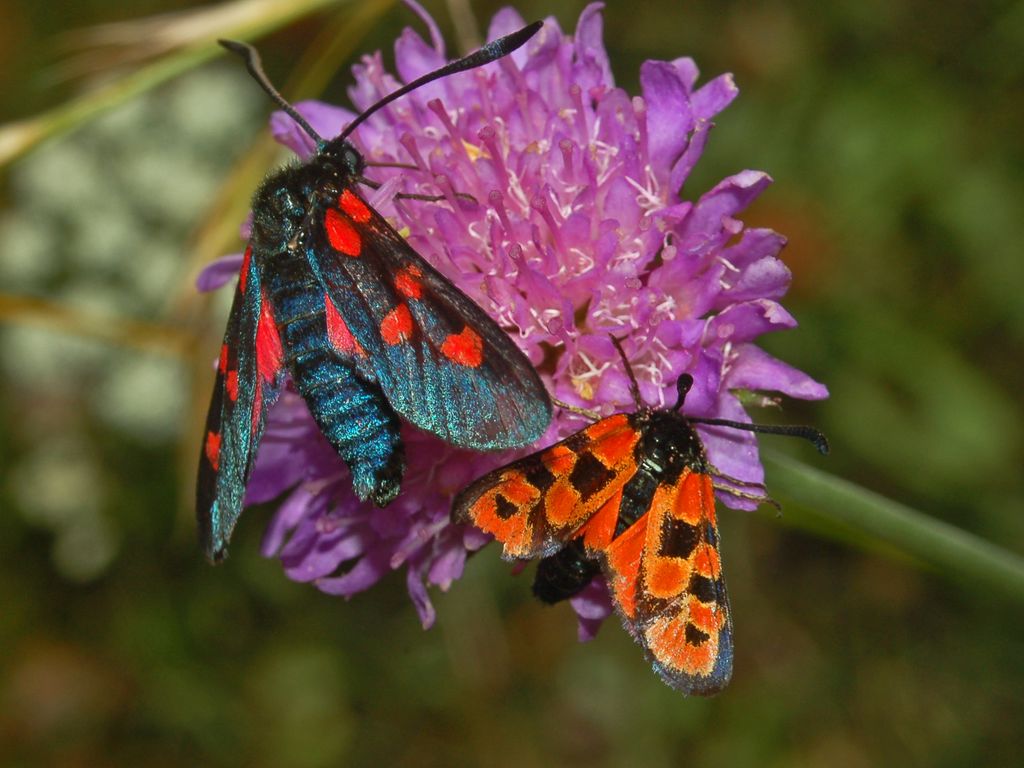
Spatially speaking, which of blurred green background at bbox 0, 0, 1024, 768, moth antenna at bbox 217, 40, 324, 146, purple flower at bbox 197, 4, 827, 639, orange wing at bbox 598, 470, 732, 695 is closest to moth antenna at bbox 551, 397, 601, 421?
purple flower at bbox 197, 4, 827, 639

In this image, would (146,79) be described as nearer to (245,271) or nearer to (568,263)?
(245,271)

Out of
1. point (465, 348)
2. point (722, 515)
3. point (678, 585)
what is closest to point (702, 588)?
point (678, 585)

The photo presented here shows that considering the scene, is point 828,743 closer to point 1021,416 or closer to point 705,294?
point 1021,416

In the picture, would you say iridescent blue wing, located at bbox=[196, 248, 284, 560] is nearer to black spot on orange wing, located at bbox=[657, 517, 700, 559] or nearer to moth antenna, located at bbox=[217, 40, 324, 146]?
moth antenna, located at bbox=[217, 40, 324, 146]

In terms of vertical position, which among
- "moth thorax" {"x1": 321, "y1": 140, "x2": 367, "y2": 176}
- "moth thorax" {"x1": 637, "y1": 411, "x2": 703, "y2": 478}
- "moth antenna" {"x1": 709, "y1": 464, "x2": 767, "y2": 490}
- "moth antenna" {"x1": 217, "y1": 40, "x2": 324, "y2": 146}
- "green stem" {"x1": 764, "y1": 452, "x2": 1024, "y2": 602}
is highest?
"moth antenna" {"x1": 217, "y1": 40, "x2": 324, "y2": 146}

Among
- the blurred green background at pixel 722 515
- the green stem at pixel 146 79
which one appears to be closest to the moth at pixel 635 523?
the green stem at pixel 146 79

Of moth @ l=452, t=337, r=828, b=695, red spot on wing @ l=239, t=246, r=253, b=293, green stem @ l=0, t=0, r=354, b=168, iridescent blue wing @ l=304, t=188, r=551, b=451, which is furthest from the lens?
green stem @ l=0, t=0, r=354, b=168
